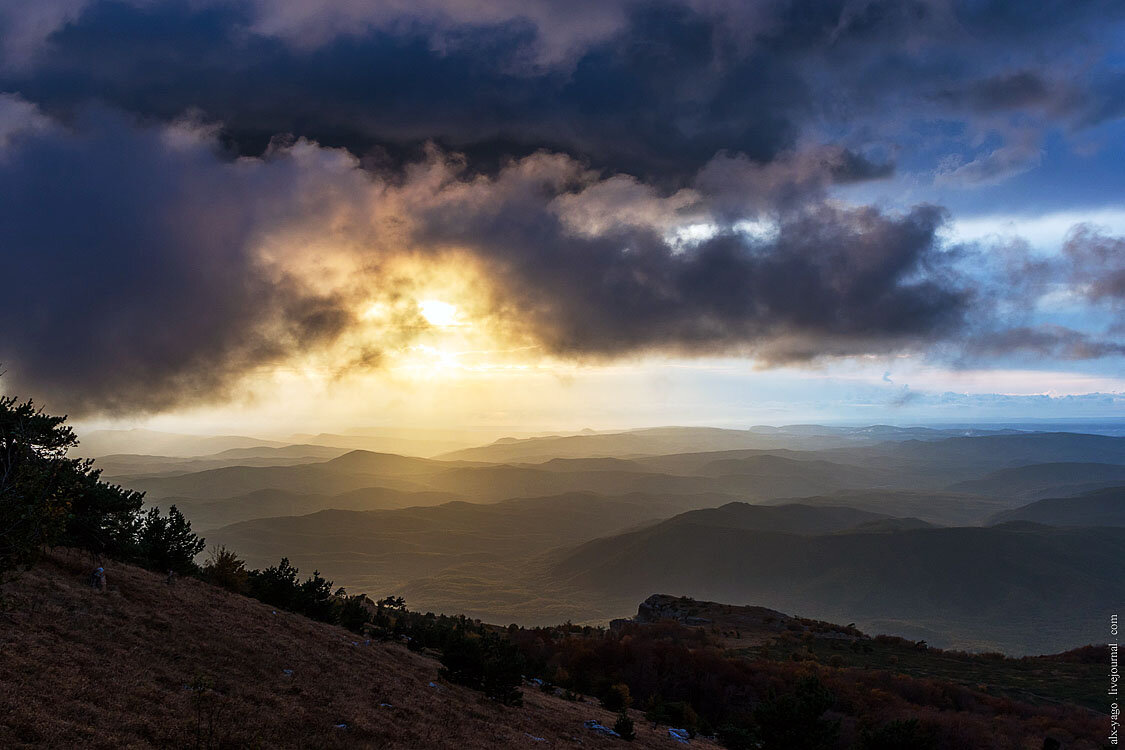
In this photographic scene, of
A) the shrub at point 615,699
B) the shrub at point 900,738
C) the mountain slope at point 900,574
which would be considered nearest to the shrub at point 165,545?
the shrub at point 615,699

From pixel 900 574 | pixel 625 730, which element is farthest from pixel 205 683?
pixel 900 574

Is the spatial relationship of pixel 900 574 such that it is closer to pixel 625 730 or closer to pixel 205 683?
pixel 625 730

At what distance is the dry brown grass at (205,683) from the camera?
1109 centimetres

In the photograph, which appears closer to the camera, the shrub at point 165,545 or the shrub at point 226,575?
the shrub at point 165,545

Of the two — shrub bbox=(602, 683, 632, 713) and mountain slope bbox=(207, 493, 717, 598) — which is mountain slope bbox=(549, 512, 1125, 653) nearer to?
mountain slope bbox=(207, 493, 717, 598)

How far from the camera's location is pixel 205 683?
36.4ft

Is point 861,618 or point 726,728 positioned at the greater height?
point 726,728

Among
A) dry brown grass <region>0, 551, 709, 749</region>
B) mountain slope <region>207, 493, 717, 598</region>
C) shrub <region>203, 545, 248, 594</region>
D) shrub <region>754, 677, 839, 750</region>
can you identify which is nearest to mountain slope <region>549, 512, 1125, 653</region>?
mountain slope <region>207, 493, 717, 598</region>

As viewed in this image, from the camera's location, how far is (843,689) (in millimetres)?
32438

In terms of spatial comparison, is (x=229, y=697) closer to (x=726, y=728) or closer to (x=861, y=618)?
(x=726, y=728)

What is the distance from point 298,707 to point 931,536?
162266 mm

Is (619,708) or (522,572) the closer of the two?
(619,708)

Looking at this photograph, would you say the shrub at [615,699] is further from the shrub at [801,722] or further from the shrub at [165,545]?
the shrub at [165,545]

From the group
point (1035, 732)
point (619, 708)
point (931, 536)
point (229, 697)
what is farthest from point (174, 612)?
point (931, 536)
